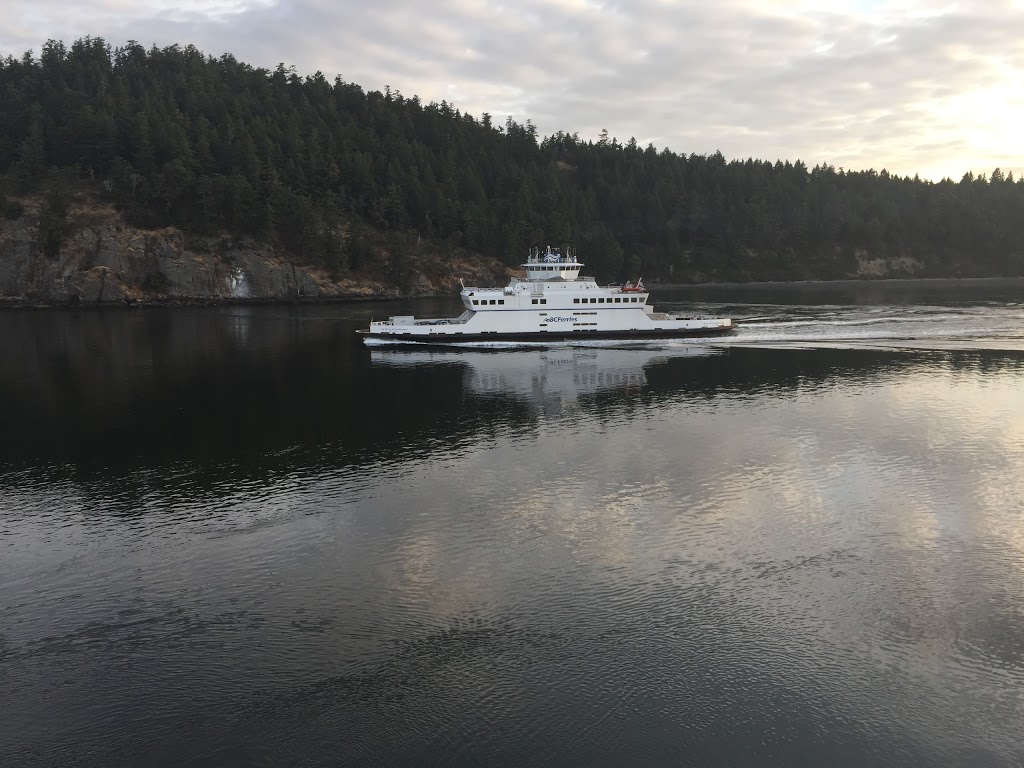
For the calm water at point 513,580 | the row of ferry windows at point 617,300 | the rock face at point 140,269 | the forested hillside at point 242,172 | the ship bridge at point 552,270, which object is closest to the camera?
the calm water at point 513,580

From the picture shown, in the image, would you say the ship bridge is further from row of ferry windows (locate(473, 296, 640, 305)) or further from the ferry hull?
the ferry hull

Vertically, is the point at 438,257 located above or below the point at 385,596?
above

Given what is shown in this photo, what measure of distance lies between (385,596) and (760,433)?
27.9 meters

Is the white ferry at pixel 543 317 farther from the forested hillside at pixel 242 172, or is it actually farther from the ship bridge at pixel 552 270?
the forested hillside at pixel 242 172

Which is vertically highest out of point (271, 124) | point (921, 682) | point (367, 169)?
point (271, 124)

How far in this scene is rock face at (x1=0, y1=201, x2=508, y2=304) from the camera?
13175 cm

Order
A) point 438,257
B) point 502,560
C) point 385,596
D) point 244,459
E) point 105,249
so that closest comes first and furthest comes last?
point 385,596 < point 502,560 < point 244,459 < point 105,249 < point 438,257

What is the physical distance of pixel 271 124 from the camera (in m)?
177

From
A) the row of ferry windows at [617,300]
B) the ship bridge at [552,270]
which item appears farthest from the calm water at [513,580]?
the ship bridge at [552,270]

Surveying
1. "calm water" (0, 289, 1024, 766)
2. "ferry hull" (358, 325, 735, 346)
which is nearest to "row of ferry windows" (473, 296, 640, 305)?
"ferry hull" (358, 325, 735, 346)

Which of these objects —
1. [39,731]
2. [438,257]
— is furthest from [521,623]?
[438,257]

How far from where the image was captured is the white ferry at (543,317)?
83062 millimetres

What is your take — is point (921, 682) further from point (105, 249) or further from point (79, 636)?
point (105, 249)

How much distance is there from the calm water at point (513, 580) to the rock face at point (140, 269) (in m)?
90.6
